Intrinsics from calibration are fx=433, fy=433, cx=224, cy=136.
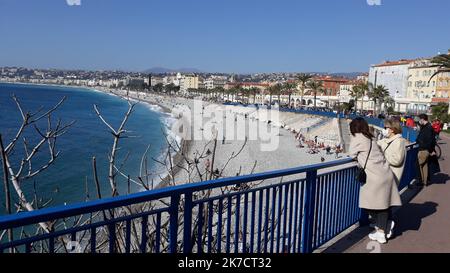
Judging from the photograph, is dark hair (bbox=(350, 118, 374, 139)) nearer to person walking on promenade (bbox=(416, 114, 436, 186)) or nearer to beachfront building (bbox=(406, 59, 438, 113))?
person walking on promenade (bbox=(416, 114, 436, 186))

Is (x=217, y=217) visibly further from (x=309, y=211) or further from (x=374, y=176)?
(x=374, y=176)

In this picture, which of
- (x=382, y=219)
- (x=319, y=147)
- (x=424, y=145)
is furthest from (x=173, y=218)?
(x=319, y=147)

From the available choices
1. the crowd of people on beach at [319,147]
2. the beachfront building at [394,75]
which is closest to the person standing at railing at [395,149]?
the crowd of people on beach at [319,147]

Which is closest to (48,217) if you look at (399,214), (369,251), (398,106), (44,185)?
(369,251)

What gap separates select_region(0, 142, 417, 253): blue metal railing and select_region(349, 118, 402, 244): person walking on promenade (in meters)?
0.32

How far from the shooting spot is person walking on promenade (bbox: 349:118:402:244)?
477 centimetres

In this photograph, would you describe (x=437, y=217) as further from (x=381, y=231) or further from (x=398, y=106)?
(x=398, y=106)

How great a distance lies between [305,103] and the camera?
115062mm

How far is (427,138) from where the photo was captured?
29.1 ft

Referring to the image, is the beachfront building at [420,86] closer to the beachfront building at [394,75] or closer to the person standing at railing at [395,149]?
the beachfront building at [394,75]

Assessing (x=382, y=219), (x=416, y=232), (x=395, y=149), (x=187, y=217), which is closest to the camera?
(x=187, y=217)

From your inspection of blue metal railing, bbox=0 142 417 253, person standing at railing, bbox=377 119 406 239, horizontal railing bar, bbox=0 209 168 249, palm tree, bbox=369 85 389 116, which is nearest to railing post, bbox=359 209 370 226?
blue metal railing, bbox=0 142 417 253

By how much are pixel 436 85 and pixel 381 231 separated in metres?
70.1

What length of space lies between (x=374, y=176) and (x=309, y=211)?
36.1 inches
